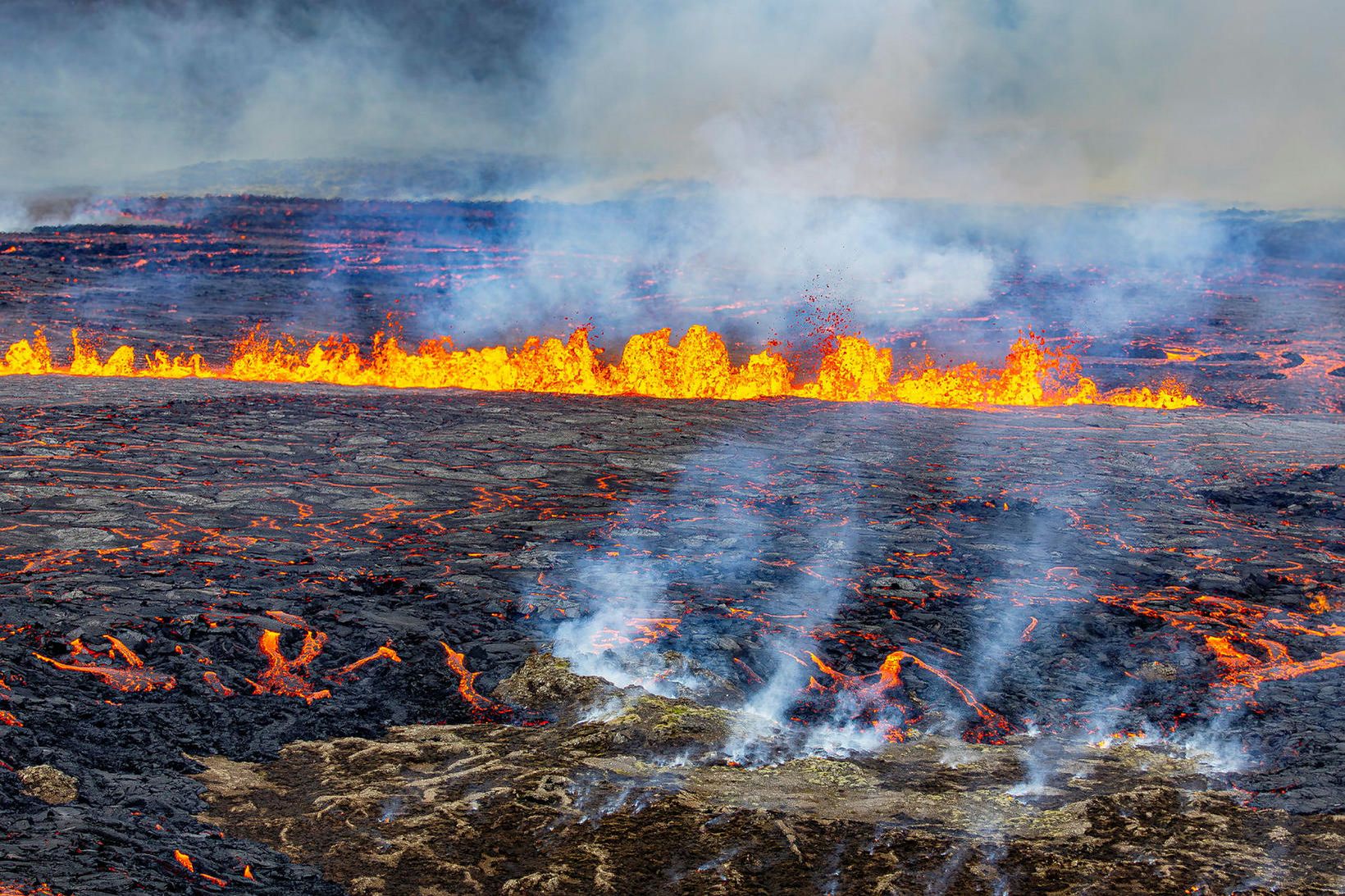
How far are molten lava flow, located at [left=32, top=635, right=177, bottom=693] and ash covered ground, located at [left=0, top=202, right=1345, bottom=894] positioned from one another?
0.04 meters

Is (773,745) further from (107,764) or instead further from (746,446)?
(746,446)

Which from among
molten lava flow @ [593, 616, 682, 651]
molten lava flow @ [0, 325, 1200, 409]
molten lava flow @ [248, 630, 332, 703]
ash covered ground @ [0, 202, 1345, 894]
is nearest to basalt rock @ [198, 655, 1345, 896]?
ash covered ground @ [0, 202, 1345, 894]

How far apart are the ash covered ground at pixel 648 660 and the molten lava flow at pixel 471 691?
0.03 m

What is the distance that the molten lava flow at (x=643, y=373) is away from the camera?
2503 centimetres

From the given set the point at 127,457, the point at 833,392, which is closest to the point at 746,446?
the point at 127,457

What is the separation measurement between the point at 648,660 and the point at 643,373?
19321 millimetres

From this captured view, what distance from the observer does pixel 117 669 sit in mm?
6402

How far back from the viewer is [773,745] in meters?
5.88

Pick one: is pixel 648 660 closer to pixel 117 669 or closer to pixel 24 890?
pixel 117 669

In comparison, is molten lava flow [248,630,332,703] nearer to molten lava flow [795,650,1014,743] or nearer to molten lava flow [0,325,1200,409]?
molten lava flow [795,650,1014,743]

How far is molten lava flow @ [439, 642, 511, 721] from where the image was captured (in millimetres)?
6327

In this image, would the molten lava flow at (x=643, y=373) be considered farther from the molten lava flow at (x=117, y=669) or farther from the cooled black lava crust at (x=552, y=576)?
the molten lava flow at (x=117, y=669)

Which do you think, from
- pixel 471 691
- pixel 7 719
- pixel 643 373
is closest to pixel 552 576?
pixel 471 691

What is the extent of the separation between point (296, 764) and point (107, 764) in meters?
0.87
